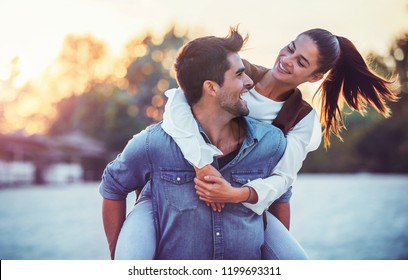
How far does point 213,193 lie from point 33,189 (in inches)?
548

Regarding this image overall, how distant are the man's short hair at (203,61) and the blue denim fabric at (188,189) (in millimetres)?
190

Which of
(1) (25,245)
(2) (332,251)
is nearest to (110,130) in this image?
(1) (25,245)

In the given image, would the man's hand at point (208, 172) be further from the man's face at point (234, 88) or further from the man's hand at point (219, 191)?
the man's face at point (234, 88)

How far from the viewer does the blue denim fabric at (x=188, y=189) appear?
2.16 meters

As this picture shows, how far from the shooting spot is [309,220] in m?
13.4

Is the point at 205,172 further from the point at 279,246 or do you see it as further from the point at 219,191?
the point at 279,246

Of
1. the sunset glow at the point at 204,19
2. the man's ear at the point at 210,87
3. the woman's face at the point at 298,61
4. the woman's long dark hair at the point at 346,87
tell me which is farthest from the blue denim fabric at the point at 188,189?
the sunset glow at the point at 204,19

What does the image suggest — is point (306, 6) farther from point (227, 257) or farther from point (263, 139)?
point (227, 257)

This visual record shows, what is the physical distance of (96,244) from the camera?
11797 millimetres

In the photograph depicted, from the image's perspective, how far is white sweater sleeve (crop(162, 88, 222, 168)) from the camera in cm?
214

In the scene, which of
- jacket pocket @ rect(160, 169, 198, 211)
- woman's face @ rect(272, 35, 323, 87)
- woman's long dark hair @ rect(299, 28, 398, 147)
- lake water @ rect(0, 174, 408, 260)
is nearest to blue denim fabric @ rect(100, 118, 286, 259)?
jacket pocket @ rect(160, 169, 198, 211)

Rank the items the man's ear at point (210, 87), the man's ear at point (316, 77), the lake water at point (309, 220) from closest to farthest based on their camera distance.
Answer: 1. the man's ear at point (210, 87)
2. the man's ear at point (316, 77)
3. the lake water at point (309, 220)

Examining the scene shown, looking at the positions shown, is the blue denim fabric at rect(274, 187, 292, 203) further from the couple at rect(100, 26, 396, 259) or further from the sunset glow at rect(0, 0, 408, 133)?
the sunset glow at rect(0, 0, 408, 133)

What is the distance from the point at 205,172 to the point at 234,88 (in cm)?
31
